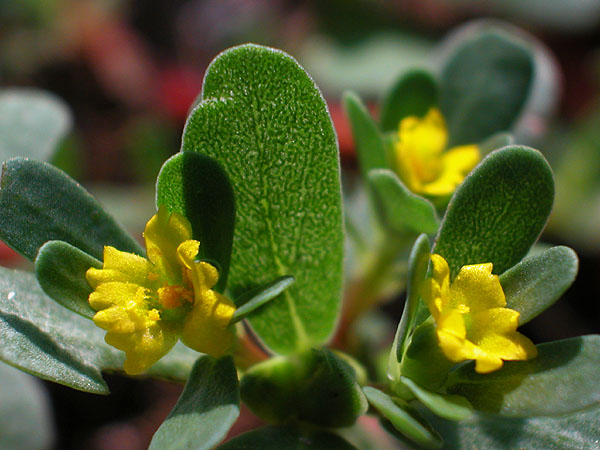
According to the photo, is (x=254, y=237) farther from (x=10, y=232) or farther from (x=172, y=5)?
(x=172, y=5)

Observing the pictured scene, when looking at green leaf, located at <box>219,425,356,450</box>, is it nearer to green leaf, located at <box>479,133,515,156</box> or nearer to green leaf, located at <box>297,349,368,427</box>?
green leaf, located at <box>297,349,368,427</box>

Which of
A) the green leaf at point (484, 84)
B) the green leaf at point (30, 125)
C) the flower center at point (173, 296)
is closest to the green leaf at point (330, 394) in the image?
the flower center at point (173, 296)

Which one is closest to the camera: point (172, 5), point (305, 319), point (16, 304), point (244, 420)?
point (16, 304)

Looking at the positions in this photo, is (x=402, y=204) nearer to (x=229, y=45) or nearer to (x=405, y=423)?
(x=405, y=423)

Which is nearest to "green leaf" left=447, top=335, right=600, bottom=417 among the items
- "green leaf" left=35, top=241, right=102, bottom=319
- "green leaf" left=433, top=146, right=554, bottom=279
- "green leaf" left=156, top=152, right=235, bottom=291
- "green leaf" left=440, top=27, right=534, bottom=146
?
"green leaf" left=433, top=146, right=554, bottom=279

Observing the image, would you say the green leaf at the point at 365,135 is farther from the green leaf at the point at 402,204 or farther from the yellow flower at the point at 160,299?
the yellow flower at the point at 160,299

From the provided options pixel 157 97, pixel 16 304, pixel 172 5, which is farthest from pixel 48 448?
pixel 172 5
